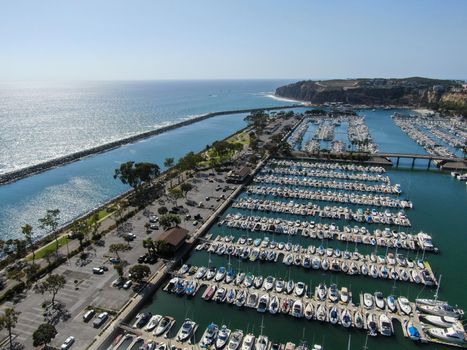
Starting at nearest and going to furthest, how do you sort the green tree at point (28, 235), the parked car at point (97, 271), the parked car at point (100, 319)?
the parked car at point (100, 319) < the parked car at point (97, 271) < the green tree at point (28, 235)

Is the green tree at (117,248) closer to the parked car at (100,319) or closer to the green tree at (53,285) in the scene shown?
the green tree at (53,285)

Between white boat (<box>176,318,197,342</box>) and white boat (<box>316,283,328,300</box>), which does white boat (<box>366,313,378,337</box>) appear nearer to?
white boat (<box>316,283,328,300</box>)

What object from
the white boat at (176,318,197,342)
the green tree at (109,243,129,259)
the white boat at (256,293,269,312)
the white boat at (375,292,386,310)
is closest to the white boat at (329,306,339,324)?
the white boat at (375,292,386,310)

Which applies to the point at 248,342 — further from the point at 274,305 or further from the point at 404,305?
the point at 404,305

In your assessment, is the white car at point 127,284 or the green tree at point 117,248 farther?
the green tree at point 117,248

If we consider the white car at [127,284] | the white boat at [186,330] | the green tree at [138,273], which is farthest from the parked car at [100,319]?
the white boat at [186,330]

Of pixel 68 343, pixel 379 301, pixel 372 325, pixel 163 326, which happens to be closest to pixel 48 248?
pixel 68 343

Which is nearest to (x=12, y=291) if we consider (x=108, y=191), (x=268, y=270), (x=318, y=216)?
(x=268, y=270)

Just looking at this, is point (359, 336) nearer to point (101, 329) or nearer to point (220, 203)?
point (101, 329)
